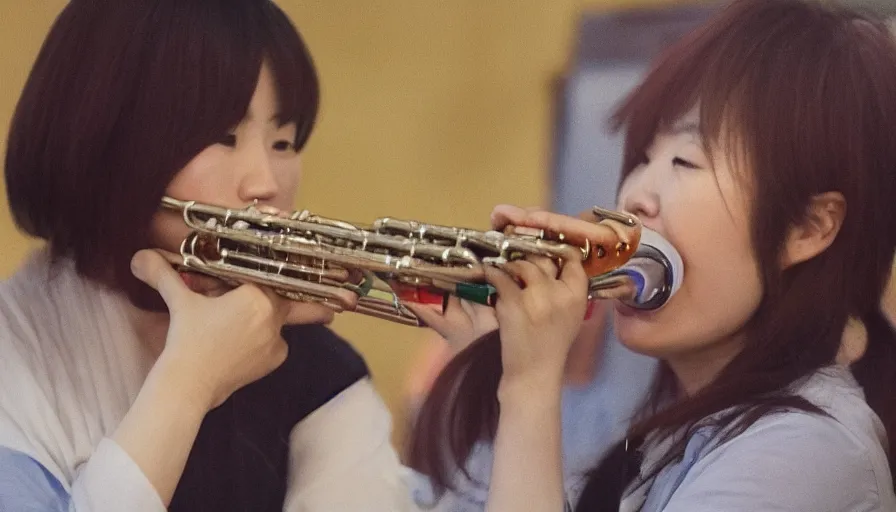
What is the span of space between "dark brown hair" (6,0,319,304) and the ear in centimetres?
40

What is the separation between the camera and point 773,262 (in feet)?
2.17

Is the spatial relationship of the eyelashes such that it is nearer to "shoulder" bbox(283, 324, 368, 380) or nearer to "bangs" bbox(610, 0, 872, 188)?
"shoulder" bbox(283, 324, 368, 380)

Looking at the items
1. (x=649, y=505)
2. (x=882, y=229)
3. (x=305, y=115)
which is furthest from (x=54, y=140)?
(x=882, y=229)

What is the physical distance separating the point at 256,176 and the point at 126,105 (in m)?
0.10

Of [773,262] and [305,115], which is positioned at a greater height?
[305,115]

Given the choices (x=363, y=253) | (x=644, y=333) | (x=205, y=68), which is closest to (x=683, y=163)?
(x=644, y=333)

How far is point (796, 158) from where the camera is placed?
645 mm

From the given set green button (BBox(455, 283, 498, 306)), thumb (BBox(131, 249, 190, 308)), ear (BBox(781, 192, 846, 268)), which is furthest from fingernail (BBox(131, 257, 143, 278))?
ear (BBox(781, 192, 846, 268))

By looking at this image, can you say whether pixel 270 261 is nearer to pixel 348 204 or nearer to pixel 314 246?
pixel 314 246

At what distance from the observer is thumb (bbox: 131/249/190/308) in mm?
614

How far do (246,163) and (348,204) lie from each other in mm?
230

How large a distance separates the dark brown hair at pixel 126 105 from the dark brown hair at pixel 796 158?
1.05 ft

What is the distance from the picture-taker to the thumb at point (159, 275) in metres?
0.61

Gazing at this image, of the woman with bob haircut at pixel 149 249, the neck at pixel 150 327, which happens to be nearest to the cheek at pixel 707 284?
the woman with bob haircut at pixel 149 249
